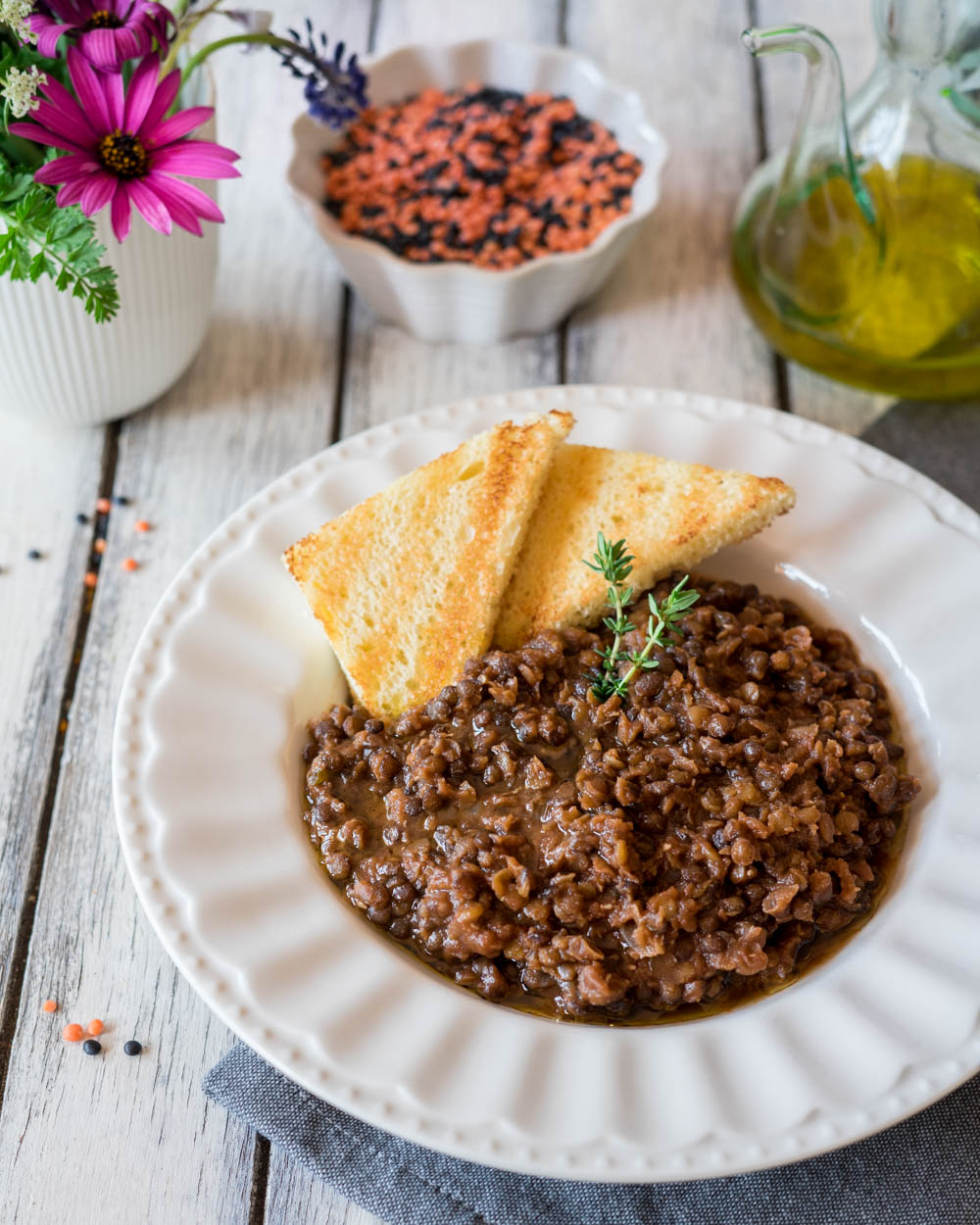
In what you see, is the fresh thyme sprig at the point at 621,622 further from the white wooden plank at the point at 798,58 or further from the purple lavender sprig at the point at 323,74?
the white wooden plank at the point at 798,58

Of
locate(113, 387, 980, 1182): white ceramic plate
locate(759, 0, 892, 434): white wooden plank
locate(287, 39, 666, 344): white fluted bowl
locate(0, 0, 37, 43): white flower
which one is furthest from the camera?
locate(759, 0, 892, 434): white wooden plank

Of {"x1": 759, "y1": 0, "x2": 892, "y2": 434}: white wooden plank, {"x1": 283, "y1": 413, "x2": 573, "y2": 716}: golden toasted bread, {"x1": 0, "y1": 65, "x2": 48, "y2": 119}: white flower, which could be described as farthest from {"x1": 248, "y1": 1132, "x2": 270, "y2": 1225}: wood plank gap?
{"x1": 759, "y1": 0, "x2": 892, "y2": 434}: white wooden plank

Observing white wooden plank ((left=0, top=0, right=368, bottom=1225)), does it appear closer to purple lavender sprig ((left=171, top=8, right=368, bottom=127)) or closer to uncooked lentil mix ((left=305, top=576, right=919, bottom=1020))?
purple lavender sprig ((left=171, top=8, right=368, bottom=127))

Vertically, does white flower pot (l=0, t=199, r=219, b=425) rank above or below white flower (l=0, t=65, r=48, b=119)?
below

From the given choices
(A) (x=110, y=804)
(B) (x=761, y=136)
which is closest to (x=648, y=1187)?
(A) (x=110, y=804)

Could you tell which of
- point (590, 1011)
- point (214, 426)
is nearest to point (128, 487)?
point (214, 426)

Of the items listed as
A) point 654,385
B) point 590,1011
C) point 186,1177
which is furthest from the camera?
point 654,385

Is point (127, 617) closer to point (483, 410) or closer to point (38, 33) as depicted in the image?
point (483, 410)

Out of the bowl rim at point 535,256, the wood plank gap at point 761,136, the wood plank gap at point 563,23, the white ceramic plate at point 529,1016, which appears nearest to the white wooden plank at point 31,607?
the white ceramic plate at point 529,1016
